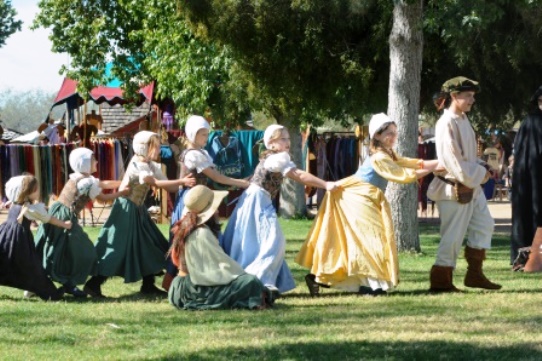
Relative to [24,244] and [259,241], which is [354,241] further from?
[24,244]

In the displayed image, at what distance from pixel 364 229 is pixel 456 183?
929 millimetres

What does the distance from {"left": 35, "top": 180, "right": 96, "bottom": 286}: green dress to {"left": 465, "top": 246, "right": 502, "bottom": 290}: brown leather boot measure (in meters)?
3.50

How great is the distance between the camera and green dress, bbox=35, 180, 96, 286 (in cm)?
1211

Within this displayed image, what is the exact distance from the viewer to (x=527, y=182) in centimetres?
1440

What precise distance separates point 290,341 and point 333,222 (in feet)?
10.7

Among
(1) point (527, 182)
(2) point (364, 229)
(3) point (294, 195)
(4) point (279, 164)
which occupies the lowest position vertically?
(3) point (294, 195)

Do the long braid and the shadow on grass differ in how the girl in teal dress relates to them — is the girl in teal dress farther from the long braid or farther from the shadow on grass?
the shadow on grass

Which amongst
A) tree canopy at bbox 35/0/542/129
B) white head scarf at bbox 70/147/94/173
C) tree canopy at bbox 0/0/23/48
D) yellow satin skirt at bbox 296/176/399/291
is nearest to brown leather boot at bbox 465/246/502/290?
yellow satin skirt at bbox 296/176/399/291

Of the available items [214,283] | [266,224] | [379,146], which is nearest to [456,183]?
[379,146]

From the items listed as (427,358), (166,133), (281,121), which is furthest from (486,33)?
(427,358)

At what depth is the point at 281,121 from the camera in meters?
26.1

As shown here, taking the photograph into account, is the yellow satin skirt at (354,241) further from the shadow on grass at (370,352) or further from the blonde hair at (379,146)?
the shadow on grass at (370,352)

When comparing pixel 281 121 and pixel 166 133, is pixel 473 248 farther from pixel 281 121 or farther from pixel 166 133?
pixel 166 133

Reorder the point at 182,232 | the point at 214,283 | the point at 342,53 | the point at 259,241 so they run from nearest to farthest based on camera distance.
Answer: the point at 214,283 → the point at 182,232 → the point at 259,241 → the point at 342,53
